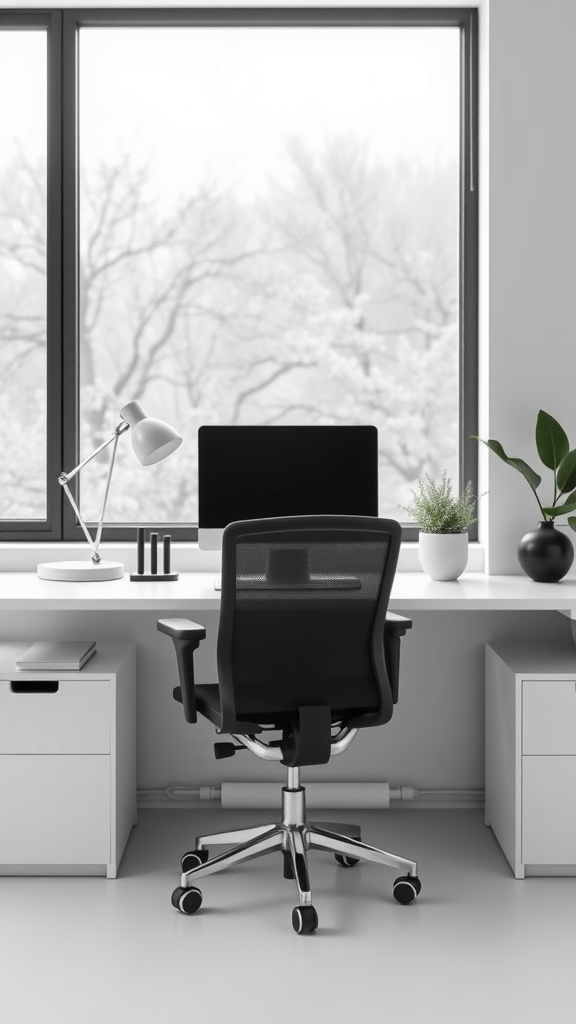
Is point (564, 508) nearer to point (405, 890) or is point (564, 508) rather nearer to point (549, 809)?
point (549, 809)

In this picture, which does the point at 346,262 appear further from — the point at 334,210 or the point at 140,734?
the point at 140,734

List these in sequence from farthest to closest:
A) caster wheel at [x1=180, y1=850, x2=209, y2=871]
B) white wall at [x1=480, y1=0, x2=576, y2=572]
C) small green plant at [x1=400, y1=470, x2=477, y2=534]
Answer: white wall at [x1=480, y1=0, x2=576, y2=572], small green plant at [x1=400, y1=470, x2=477, y2=534], caster wheel at [x1=180, y1=850, x2=209, y2=871]

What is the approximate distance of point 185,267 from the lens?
3.69 meters

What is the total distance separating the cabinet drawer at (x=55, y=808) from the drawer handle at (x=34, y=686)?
0.65ft

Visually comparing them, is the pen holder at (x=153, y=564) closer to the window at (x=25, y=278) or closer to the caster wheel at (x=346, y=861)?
the window at (x=25, y=278)

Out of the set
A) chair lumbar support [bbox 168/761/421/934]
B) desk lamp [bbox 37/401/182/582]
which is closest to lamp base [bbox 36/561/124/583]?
desk lamp [bbox 37/401/182/582]

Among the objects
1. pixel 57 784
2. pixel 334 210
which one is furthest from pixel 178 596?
pixel 334 210

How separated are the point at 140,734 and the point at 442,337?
1.91 metres

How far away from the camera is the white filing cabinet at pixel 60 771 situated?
280 cm

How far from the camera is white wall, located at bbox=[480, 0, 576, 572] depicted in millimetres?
3361

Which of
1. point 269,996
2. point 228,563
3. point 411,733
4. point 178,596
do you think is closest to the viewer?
point 269,996

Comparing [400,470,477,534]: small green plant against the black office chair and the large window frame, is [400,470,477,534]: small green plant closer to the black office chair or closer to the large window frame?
the large window frame

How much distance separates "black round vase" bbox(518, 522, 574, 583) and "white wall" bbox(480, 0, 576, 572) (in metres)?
0.25

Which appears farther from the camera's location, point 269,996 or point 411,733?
point 411,733
